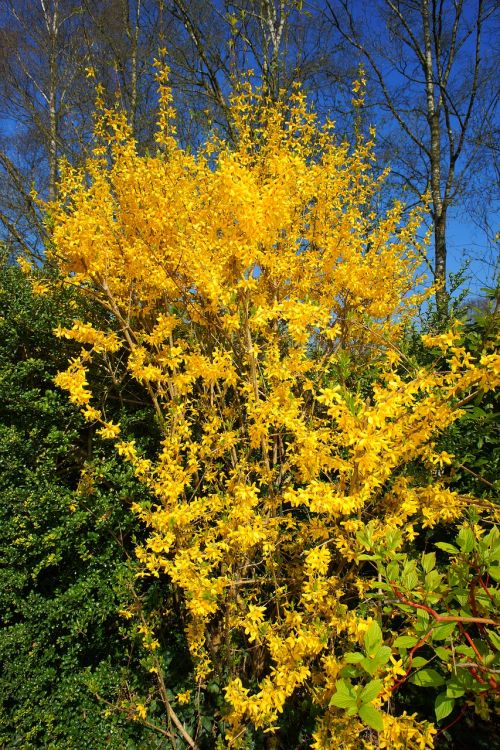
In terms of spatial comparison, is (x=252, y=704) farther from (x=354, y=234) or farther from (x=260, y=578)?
(x=354, y=234)

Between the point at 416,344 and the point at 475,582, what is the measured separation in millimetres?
2315

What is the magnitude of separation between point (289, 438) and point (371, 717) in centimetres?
182

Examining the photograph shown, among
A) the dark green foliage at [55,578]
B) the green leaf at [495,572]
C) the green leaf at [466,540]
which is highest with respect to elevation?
the green leaf at [466,540]

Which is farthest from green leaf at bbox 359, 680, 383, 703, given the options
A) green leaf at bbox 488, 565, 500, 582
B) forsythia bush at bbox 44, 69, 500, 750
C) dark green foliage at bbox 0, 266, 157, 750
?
dark green foliage at bbox 0, 266, 157, 750

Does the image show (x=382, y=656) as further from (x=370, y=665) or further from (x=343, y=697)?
(x=343, y=697)

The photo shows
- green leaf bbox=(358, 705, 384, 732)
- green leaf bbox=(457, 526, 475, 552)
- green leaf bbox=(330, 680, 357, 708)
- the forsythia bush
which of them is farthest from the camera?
the forsythia bush

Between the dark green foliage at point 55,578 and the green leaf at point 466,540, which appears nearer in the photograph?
the green leaf at point 466,540

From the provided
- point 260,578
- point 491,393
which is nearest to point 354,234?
point 491,393

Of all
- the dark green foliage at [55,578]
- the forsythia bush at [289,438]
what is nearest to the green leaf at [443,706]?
the forsythia bush at [289,438]

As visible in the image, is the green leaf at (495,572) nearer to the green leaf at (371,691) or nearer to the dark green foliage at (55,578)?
the green leaf at (371,691)

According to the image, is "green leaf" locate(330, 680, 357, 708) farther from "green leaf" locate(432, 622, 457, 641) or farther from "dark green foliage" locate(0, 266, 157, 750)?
"dark green foliage" locate(0, 266, 157, 750)

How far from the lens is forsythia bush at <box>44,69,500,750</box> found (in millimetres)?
1577

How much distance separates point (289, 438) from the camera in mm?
2951

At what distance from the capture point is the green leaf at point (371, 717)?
46.8 inches
